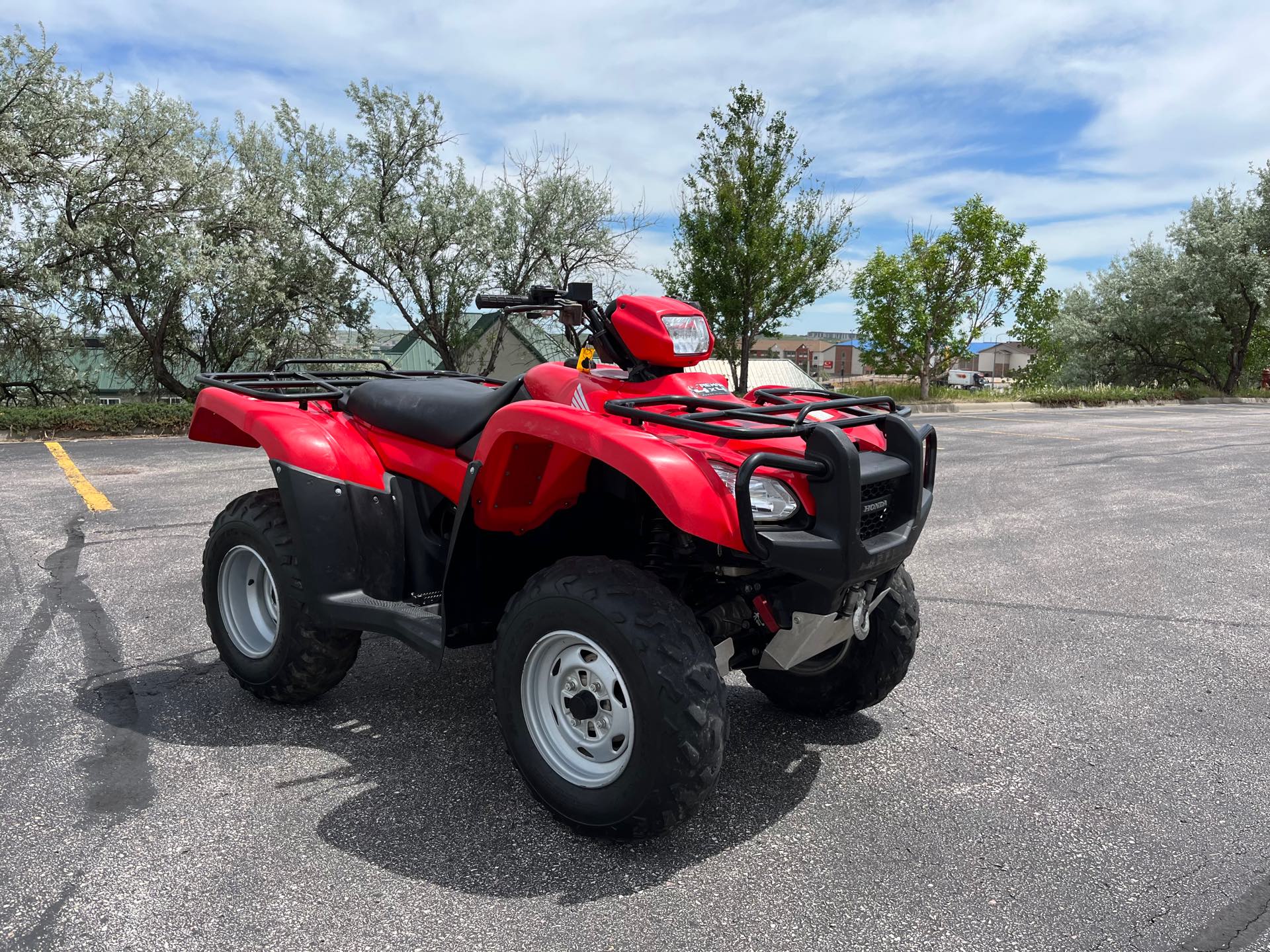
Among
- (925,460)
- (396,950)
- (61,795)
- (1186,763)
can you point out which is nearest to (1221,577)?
(1186,763)

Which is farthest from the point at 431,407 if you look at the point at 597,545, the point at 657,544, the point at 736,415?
the point at 736,415

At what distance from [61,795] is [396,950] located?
5.09 ft

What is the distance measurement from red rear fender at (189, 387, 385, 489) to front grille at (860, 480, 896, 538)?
74.8 inches

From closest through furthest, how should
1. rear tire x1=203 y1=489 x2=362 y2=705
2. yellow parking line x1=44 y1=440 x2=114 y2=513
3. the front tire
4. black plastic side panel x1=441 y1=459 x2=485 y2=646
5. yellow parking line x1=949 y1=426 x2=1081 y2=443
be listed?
the front tire
black plastic side panel x1=441 y1=459 x2=485 y2=646
rear tire x1=203 y1=489 x2=362 y2=705
yellow parking line x1=44 y1=440 x2=114 y2=513
yellow parking line x1=949 y1=426 x2=1081 y2=443

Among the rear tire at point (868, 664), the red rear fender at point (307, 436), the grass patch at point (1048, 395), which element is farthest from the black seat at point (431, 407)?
the grass patch at point (1048, 395)

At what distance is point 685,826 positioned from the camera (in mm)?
3045

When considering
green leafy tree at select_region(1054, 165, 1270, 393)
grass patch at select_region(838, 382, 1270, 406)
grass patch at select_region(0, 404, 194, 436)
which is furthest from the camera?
green leafy tree at select_region(1054, 165, 1270, 393)

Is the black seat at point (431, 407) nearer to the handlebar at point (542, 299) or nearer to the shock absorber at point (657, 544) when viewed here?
the handlebar at point (542, 299)

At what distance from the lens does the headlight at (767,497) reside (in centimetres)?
273

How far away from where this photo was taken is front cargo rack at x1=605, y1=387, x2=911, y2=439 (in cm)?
272

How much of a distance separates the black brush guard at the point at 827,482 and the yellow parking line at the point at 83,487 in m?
7.13

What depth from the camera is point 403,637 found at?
3.41 m

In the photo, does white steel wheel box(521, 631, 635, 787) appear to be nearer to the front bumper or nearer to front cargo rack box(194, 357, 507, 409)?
the front bumper

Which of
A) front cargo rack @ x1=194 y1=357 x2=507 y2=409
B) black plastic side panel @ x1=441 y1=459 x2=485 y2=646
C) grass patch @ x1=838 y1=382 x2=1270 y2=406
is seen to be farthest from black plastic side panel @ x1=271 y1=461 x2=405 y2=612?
grass patch @ x1=838 y1=382 x2=1270 y2=406
